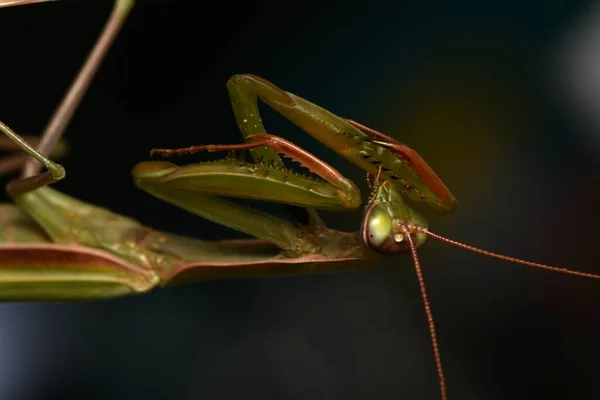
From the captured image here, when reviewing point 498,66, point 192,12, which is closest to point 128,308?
point 192,12

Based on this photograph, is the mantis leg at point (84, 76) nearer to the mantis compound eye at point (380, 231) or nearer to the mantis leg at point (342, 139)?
the mantis leg at point (342, 139)

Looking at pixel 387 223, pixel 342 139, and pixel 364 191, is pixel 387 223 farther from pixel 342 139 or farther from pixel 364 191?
pixel 364 191

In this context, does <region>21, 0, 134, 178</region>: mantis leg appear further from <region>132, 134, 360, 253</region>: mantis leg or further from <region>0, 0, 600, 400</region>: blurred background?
<region>0, 0, 600, 400</region>: blurred background

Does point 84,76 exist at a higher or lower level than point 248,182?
higher

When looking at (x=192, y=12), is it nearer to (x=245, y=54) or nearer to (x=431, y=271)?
(x=245, y=54)

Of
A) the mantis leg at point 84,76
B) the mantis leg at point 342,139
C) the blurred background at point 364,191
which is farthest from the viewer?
the blurred background at point 364,191

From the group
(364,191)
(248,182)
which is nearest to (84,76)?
(248,182)

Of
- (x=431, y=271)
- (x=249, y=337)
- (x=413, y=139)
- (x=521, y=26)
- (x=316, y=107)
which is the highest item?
(x=521, y=26)

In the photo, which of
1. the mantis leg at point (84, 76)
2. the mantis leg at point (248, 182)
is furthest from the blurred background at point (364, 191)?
the mantis leg at point (248, 182)
